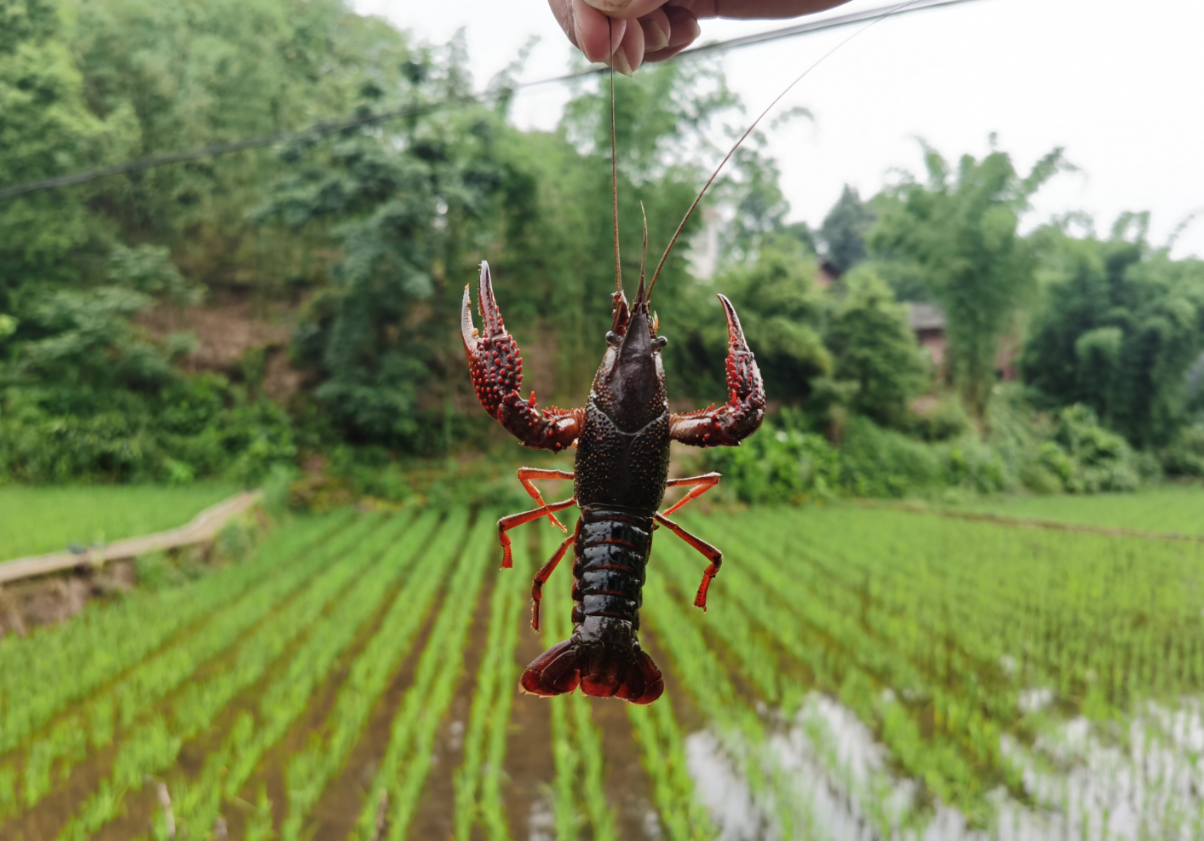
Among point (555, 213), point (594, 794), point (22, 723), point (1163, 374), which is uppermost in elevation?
point (555, 213)

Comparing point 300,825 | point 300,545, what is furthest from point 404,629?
point 300,545

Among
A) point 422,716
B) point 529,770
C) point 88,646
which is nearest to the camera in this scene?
point 529,770

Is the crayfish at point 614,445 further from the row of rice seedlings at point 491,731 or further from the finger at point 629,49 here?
the row of rice seedlings at point 491,731

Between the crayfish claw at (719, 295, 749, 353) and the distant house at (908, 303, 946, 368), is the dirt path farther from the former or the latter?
the distant house at (908, 303, 946, 368)

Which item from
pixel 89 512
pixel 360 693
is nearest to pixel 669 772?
pixel 360 693

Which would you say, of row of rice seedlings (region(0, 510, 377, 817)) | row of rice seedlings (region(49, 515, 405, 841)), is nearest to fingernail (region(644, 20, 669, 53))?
row of rice seedlings (region(49, 515, 405, 841))

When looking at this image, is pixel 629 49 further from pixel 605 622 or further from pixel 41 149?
pixel 41 149

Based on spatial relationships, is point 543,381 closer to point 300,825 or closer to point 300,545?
point 300,545
